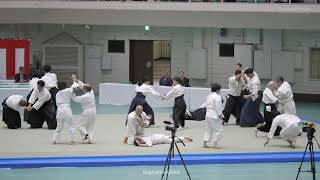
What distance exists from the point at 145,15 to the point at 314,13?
7034 millimetres

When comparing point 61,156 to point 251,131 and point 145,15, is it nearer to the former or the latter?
point 251,131

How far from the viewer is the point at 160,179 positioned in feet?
41.2

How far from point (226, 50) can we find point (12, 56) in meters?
9.90

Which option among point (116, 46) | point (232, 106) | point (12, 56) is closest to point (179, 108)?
point (232, 106)

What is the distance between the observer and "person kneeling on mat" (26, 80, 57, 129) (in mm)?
17328

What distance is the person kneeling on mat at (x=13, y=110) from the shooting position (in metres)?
17.8

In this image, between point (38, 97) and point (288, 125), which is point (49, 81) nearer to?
point (38, 97)

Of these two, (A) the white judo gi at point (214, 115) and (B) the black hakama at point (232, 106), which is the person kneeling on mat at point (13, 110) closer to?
(A) the white judo gi at point (214, 115)

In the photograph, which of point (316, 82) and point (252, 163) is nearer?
point (252, 163)

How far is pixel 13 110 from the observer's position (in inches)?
706

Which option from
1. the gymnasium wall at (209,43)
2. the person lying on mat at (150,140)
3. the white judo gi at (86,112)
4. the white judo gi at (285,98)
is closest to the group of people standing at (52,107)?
the white judo gi at (86,112)

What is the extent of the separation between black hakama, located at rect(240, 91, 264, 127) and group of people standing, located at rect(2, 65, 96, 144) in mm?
5075

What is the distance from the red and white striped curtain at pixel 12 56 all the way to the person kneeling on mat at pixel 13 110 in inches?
281

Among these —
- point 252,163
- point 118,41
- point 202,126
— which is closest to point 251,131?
point 202,126
